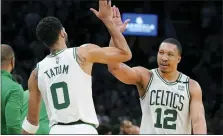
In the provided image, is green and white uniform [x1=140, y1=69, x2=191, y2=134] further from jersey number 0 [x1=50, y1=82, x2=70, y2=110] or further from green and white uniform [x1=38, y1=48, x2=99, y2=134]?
jersey number 0 [x1=50, y1=82, x2=70, y2=110]

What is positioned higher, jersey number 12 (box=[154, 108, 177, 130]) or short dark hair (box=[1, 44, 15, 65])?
short dark hair (box=[1, 44, 15, 65])

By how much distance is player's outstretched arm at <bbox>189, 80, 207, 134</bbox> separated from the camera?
18.3 ft

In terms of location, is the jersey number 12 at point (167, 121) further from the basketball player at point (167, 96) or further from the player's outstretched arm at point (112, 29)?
the player's outstretched arm at point (112, 29)

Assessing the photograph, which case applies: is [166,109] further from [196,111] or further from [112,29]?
[112,29]

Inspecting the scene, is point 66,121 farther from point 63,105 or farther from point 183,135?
point 183,135

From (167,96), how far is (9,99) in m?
1.45

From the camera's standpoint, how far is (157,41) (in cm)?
1200

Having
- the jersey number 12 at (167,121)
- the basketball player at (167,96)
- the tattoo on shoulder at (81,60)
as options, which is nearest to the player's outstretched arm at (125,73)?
the basketball player at (167,96)

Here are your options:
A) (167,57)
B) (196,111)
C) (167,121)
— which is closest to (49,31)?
(167,57)

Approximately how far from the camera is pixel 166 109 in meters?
5.79

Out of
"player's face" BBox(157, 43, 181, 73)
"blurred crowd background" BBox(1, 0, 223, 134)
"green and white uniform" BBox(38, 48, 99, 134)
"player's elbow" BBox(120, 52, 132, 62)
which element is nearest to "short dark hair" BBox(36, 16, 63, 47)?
"green and white uniform" BBox(38, 48, 99, 134)

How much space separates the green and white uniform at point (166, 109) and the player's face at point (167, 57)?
16 cm

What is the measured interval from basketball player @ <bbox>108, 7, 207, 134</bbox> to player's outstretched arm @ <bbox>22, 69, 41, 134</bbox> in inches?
34.8

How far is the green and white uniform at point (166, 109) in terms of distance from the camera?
5.75 meters
